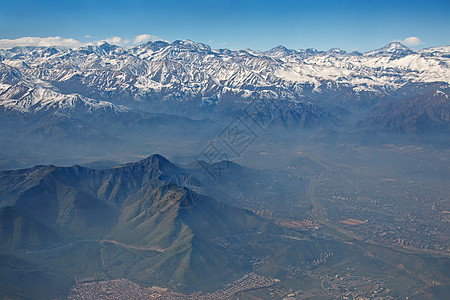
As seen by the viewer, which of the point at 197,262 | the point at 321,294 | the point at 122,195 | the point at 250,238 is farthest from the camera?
the point at 122,195

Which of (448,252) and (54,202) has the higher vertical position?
(54,202)

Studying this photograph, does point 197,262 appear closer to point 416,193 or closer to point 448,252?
point 448,252

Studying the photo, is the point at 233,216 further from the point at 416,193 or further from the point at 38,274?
the point at 416,193

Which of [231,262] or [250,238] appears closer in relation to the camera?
[231,262]

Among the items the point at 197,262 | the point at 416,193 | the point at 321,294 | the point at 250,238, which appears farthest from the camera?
the point at 416,193

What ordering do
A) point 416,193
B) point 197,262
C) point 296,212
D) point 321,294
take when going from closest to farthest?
point 321,294, point 197,262, point 296,212, point 416,193

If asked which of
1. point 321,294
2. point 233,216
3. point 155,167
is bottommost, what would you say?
point 321,294

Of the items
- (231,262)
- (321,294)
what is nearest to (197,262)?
(231,262)

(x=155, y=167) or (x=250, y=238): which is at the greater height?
(x=155, y=167)

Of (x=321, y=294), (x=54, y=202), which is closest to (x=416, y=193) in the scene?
(x=321, y=294)
